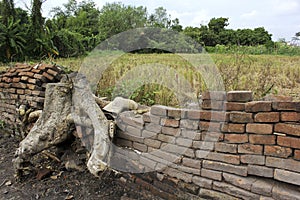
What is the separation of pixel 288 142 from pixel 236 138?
0.34 meters

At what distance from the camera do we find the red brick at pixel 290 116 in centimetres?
161

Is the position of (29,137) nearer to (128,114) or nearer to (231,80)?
(128,114)

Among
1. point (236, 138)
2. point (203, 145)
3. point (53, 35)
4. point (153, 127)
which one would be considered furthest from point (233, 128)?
point (53, 35)

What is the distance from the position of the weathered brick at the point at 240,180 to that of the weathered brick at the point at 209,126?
1.15 ft

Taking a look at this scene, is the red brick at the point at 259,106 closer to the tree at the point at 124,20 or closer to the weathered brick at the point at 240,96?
the weathered brick at the point at 240,96

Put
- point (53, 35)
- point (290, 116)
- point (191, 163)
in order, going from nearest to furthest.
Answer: point (290, 116) → point (191, 163) → point (53, 35)

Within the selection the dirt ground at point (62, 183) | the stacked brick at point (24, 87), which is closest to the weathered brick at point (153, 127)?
the dirt ground at point (62, 183)

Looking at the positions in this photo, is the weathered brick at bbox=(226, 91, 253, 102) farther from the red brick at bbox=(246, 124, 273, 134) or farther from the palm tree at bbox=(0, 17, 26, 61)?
the palm tree at bbox=(0, 17, 26, 61)

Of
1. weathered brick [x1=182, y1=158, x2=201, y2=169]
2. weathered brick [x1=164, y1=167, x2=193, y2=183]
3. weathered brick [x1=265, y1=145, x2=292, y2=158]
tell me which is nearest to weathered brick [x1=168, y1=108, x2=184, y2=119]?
weathered brick [x1=182, y1=158, x2=201, y2=169]

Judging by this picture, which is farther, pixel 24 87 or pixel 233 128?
pixel 24 87

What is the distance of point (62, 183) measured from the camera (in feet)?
9.20

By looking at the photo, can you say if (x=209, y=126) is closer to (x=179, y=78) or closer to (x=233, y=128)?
(x=233, y=128)

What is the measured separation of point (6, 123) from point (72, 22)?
36.1ft

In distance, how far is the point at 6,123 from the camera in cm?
429
